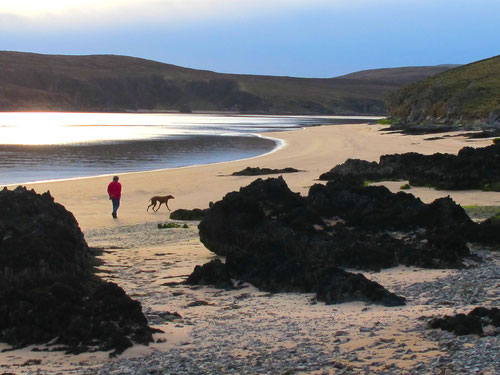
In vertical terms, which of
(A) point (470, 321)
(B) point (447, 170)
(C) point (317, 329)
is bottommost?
(C) point (317, 329)

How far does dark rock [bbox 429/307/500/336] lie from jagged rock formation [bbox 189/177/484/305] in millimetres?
1191

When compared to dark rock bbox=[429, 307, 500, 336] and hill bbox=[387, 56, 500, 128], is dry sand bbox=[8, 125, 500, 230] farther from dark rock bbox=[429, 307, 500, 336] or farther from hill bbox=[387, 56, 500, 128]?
hill bbox=[387, 56, 500, 128]

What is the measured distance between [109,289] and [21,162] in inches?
1440

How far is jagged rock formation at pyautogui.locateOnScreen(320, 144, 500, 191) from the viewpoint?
65.1 feet

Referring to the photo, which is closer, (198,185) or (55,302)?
(55,302)

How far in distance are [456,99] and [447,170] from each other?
44459mm

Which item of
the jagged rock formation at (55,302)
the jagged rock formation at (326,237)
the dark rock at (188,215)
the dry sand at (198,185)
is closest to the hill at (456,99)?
the dry sand at (198,185)

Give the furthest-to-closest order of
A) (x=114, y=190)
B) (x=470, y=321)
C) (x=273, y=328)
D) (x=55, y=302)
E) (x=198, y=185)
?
(x=198, y=185), (x=114, y=190), (x=273, y=328), (x=55, y=302), (x=470, y=321)

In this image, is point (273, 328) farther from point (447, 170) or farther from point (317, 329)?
point (447, 170)

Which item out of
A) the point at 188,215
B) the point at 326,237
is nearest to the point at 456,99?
the point at 188,215

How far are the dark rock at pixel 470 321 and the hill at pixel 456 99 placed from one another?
154 ft

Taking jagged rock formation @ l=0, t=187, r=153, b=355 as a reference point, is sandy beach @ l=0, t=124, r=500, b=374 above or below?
below

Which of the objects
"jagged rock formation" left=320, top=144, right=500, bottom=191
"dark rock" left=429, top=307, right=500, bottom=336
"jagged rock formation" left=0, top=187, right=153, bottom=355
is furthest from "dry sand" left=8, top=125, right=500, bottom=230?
"dark rock" left=429, top=307, right=500, bottom=336

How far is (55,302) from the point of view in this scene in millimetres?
7141
